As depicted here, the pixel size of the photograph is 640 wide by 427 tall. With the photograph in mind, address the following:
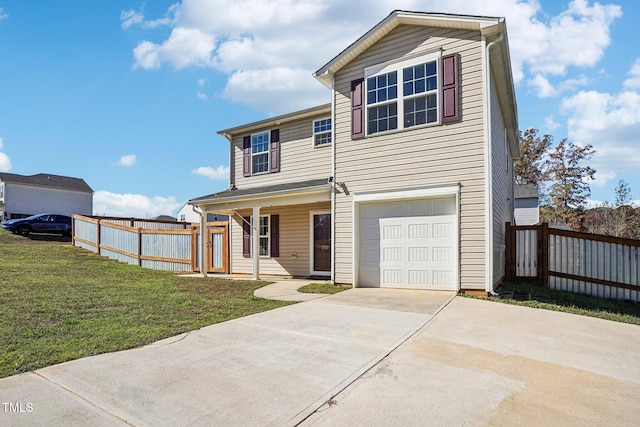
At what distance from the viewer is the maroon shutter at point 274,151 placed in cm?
1281

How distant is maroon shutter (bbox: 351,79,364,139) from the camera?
30.9 ft

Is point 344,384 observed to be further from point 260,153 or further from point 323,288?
point 260,153

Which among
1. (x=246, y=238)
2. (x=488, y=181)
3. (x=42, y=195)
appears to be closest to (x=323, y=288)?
(x=488, y=181)

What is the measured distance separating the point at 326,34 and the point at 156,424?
10.6 m

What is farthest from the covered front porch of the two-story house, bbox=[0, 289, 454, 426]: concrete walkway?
bbox=[0, 289, 454, 426]: concrete walkway

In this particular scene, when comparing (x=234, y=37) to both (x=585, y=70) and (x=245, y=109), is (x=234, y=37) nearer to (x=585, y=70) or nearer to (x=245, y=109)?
(x=245, y=109)

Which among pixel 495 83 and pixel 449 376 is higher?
pixel 495 83

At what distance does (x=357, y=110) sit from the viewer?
9500 millimetres

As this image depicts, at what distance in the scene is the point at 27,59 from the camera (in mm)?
10352

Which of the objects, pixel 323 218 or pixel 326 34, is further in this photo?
pixel 323 218

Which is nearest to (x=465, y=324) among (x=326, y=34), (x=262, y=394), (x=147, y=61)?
(x=262, y=394)

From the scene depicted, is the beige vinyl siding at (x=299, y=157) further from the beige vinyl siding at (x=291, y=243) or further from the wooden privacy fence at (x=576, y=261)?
the wooden privacy fence at (x=576, y=261)

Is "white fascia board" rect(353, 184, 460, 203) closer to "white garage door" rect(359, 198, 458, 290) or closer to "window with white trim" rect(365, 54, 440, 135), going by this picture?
"white garage door" rect(359, 198, 458, 290)

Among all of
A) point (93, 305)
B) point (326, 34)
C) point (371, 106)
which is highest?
point (326, 34)
